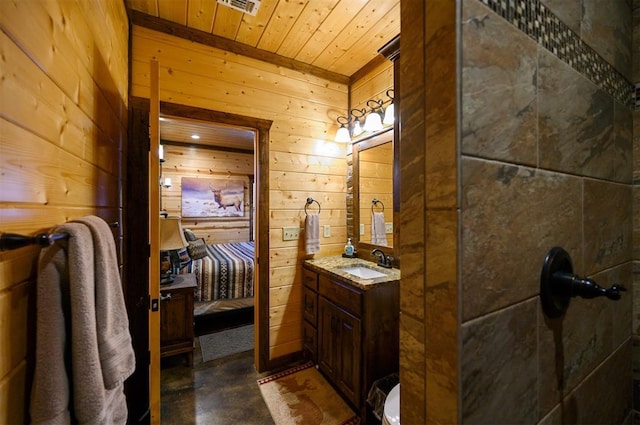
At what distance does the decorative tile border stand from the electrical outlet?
2.04 metres

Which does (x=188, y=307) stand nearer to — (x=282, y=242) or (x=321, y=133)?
(x=282, y=242)

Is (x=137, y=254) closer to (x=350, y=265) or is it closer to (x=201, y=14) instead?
(x=350, y=265)

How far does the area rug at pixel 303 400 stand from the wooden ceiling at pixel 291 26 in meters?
2.20

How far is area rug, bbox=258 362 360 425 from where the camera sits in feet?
5.85

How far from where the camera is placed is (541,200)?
53 cm

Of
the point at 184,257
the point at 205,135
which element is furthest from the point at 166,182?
the point at 184,257

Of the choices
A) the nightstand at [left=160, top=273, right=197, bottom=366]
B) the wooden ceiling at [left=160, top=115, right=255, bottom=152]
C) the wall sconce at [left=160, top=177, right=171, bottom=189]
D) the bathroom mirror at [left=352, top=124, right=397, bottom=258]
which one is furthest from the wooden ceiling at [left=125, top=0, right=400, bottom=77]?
the wall sconce at [left=160, top=177, right=171, bottom=189]

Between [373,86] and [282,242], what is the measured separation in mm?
1627

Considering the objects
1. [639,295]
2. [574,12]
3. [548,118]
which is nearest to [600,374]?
[639,295]

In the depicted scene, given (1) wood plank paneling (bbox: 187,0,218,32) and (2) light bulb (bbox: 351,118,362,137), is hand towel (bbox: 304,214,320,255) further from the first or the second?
(1) wood plank paneling (bbox: 187,0,218,32)

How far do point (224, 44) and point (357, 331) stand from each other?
7.78 ft

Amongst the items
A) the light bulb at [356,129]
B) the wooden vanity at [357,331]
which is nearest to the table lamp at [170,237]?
the wooden vanity at [357,331]

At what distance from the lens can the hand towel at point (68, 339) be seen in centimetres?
63

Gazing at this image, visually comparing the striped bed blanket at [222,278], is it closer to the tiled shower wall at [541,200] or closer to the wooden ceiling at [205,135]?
the wooden ceiling at [205,135]
